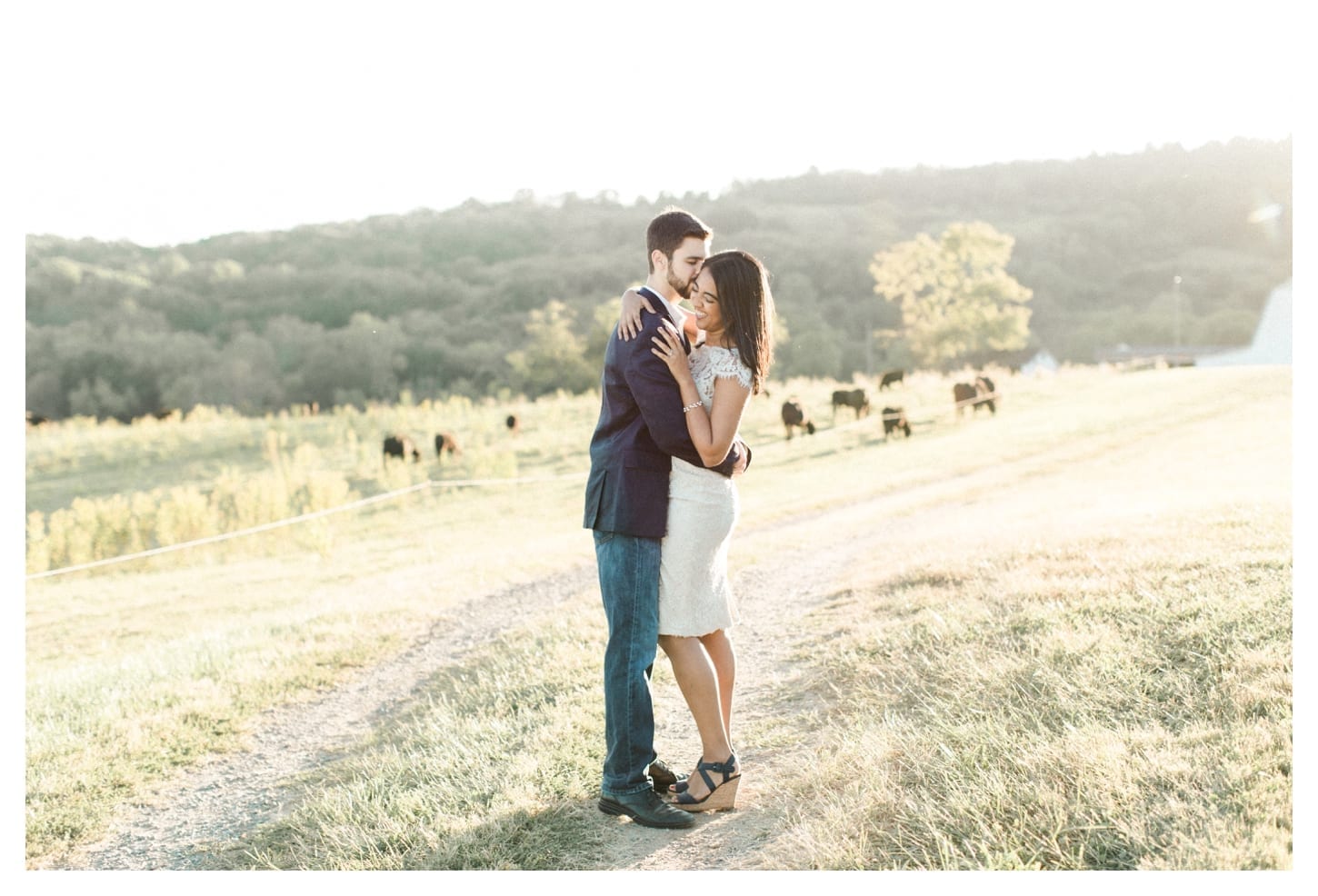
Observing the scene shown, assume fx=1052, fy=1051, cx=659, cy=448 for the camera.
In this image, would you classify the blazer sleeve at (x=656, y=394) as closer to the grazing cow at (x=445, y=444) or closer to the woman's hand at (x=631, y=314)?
the woman's hand at (x=631, y=314)

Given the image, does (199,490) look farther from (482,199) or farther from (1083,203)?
(1083,203)

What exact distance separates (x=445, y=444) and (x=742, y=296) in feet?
56.8

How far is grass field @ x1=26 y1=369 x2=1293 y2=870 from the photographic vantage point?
3.31 meters

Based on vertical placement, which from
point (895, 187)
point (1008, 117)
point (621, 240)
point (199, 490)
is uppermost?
point (895, 187)

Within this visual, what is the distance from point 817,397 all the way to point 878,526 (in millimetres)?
16468

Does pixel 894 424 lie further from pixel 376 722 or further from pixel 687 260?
pixel 687 260

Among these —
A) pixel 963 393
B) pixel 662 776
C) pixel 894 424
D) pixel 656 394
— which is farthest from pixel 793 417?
pixel 656 394

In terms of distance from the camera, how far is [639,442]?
3.52 m

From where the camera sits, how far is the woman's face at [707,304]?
3.50 metres

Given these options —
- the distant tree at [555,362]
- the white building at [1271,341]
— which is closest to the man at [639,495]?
the white building at [1271,341]

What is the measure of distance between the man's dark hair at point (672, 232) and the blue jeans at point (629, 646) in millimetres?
A: 993

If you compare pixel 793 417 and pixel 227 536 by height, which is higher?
pixel 793 417

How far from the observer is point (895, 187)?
412ft

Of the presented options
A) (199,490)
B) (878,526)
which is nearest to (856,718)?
(878,526)
